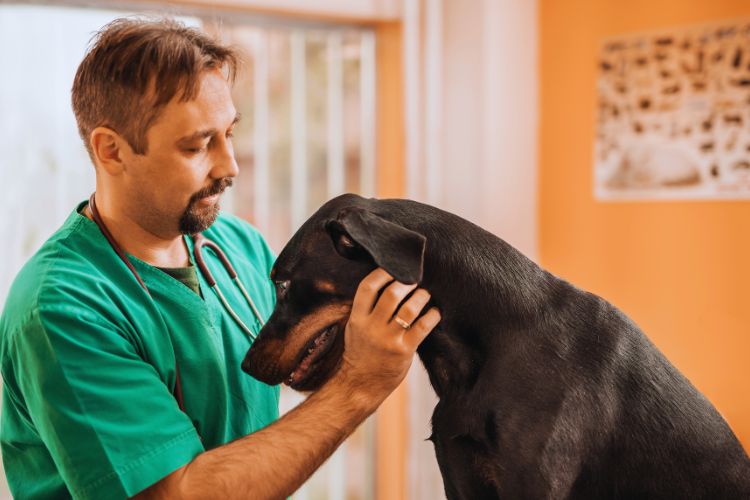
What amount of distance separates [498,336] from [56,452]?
0.73 meters

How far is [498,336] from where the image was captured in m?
1.33

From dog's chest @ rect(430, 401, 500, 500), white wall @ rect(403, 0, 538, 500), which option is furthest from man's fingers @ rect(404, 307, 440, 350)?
white wall @ rect(403, 0, 538, 500)

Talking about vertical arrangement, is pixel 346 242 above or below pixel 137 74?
below

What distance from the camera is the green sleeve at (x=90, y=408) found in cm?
123

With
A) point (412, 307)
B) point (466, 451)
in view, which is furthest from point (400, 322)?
point (466, 451)

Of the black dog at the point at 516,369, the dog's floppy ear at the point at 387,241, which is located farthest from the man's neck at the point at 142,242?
the dog's floppy ear at the point at 387,241

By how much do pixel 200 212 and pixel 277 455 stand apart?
0.47m

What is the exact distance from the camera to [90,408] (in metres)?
1.24

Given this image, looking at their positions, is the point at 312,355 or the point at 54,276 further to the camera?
the point at 312,355

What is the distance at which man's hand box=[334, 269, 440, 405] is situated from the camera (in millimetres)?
1322

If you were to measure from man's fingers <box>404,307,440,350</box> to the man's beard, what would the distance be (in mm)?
441

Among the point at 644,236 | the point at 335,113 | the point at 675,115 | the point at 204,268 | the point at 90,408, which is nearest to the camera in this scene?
the point at 90,408

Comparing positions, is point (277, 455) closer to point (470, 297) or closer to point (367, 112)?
point (470, 297)

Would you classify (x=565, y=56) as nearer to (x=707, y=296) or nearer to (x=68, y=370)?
(x=707, y=296)
